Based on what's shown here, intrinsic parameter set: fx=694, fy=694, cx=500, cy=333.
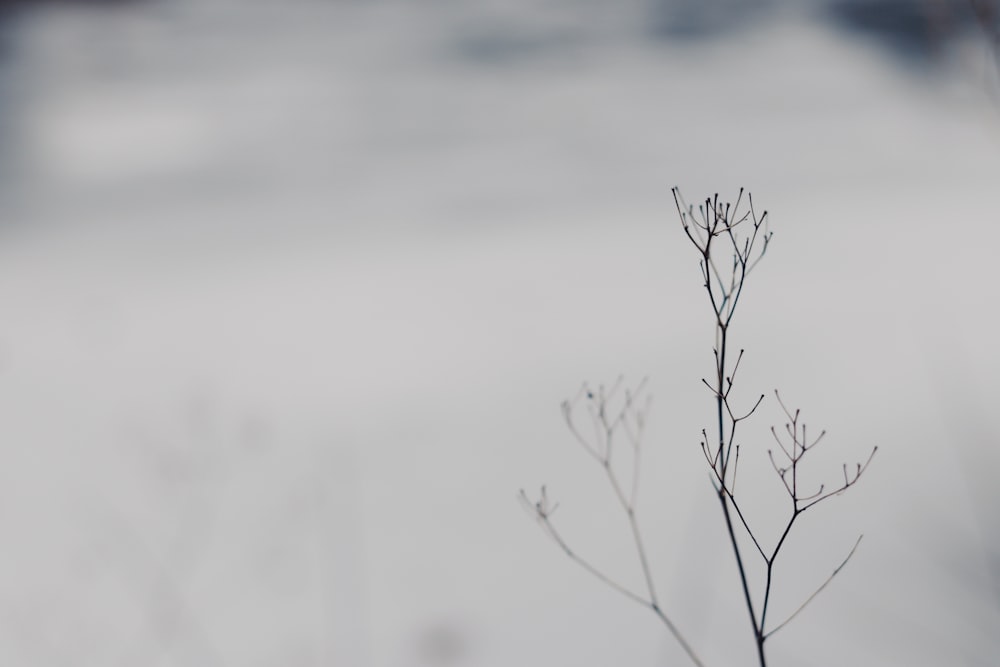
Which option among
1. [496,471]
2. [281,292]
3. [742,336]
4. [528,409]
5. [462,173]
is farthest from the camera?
[462,173]

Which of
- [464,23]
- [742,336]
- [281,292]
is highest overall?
[464,23]

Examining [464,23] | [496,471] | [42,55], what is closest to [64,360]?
[42,55]

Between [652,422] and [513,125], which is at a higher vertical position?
[513,125]

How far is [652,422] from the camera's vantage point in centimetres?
345

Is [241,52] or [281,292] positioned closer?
[281,292]

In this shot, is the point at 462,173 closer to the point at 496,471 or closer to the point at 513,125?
the point at 513,125

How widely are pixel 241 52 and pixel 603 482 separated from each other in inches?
148

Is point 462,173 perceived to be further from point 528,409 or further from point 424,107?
point 528,409

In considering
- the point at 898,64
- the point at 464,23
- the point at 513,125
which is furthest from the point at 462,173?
the point at 898,64

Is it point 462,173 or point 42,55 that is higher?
A: point 42,55

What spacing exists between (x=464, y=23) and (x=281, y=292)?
223 centimetres

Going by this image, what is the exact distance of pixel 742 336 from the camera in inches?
152

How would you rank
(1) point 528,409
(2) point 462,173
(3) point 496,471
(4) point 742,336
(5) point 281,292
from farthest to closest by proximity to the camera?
(2) point 462,173
(5) point 281,292
(4) point 742,336
(1) point 528,409
(3) point 496,471

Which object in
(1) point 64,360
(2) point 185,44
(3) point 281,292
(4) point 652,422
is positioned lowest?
(4) point 652,422
